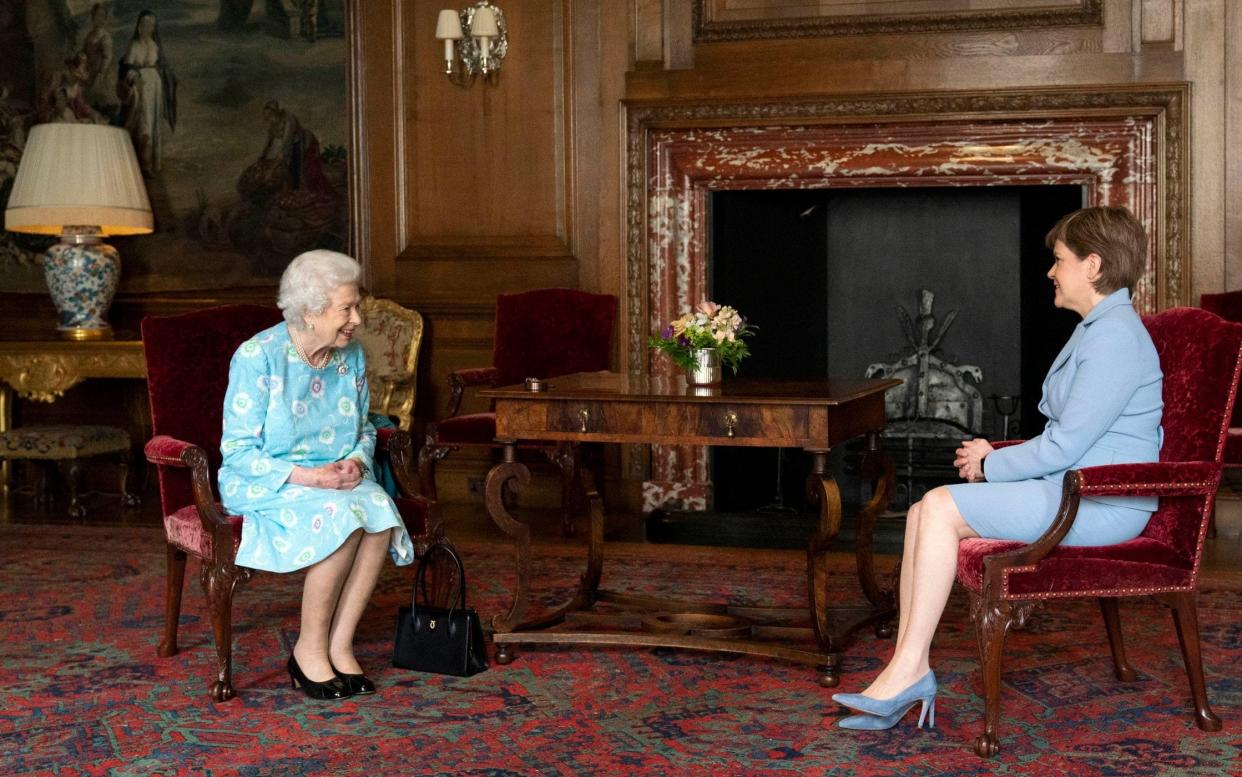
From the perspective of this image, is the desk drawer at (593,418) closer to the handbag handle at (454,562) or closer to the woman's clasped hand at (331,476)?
the handbag handle at (454,562)

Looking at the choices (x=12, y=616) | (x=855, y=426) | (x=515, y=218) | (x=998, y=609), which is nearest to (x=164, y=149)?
(x=515, y=218)

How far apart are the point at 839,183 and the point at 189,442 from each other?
139 inches

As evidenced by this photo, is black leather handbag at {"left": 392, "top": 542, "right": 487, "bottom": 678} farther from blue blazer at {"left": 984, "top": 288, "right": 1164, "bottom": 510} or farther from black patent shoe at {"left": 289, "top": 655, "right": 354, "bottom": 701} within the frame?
blue blazer at {"left": 984, "top": 288, "right": 1164, "bottom": 510}

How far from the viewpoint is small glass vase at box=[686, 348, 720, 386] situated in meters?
4.32

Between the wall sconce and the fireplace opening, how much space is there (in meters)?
1.31

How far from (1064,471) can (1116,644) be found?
0.70 meters

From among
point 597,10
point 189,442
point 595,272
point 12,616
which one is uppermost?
point 597,10

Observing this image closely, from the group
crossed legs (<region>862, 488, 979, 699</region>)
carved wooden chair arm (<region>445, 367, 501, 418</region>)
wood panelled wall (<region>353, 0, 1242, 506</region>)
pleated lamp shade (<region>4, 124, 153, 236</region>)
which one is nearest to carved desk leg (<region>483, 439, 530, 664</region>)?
crossed legs (<region>862, 488, 979, 699</region>)

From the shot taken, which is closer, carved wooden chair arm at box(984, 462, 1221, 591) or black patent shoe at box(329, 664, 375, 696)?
carved wooden chair arm at box(984, 462, 1221, 591)

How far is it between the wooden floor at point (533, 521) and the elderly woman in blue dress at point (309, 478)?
2050 mm

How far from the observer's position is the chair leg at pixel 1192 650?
3381 millimetres

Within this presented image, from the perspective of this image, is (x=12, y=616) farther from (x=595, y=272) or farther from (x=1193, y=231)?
(x=1193, y=231)

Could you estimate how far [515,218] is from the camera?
23.2 feet

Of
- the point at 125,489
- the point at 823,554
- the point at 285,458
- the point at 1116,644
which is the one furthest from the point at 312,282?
the point at 125,489
